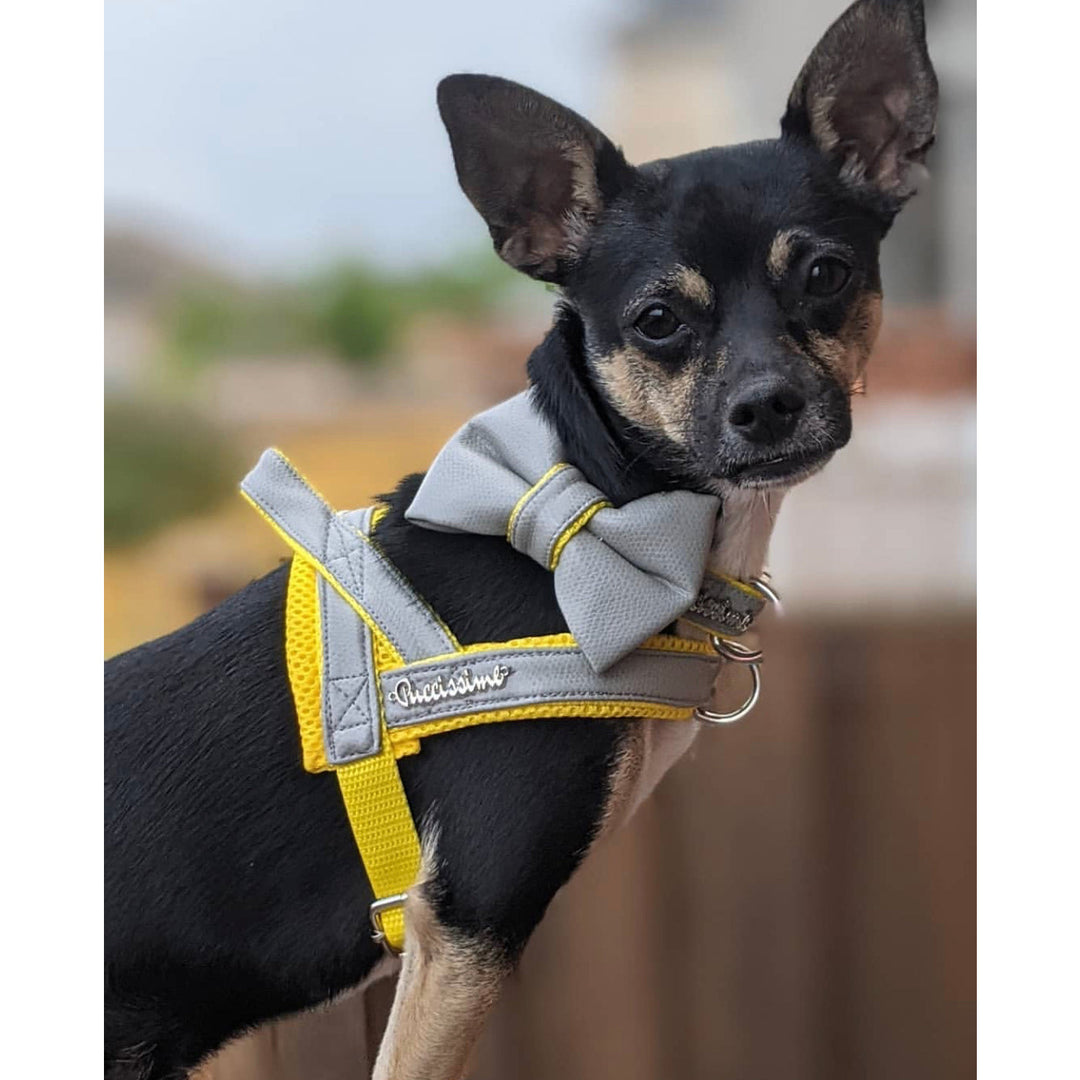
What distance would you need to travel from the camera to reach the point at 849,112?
1059 mm

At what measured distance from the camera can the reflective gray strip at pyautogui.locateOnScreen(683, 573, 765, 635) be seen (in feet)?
3.42

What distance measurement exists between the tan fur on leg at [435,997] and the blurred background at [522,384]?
133mm

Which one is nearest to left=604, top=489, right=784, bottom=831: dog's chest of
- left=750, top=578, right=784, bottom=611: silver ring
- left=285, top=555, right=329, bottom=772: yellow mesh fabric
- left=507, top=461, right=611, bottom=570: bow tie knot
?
left=750, top=578, right=784, bottom=611: silver ring

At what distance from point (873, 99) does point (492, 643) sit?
577 millimetres

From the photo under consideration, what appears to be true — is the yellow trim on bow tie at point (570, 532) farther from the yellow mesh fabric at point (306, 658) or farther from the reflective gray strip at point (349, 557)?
the yellow mesh fabric at point (306, 658)

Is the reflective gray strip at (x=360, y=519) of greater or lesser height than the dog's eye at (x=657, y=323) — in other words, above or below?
below

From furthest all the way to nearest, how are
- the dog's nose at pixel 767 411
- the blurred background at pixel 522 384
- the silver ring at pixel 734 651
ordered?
the blurred background at pixel 522 384
the silver ring at pixel 734 651
the dog's nose at pixel 767 411

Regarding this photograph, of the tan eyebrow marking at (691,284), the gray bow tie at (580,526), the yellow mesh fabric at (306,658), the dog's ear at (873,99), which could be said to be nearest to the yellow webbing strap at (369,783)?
the yellow mesh fabric at (306,658)

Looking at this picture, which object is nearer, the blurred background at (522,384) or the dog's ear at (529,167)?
the dog's ear at (529,167)

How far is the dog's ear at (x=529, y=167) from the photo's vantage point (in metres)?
1.01

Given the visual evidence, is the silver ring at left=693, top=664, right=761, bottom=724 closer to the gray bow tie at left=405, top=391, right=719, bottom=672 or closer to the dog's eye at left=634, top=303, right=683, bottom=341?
the gray bow tie at left=405, top=391, right=719, bottom=672

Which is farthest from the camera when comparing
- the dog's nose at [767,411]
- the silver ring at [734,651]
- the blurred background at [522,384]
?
the blurred background at [522,384]
